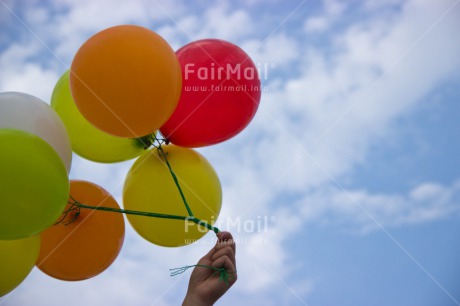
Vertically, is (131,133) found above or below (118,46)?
below

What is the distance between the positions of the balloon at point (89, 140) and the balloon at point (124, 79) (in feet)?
1.31

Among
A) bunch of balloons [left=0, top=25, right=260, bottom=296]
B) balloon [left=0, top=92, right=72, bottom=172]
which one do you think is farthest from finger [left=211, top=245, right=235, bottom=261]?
balloon [left=0, top=92, right=72, bottom=172]

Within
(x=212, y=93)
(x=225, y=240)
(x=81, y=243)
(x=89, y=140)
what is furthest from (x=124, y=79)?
(x=81, y=243)

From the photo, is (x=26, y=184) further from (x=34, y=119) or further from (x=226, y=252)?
(x=226, y=252)

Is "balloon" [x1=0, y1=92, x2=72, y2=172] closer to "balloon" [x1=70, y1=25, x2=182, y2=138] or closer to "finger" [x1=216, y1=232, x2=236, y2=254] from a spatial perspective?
"balloon" [x1=70, y1=25, x2=182, y2=138]

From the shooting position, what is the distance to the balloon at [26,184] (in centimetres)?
199

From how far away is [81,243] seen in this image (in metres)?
2.68

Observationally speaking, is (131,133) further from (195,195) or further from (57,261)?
(57,261)

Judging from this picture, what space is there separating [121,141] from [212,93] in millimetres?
601

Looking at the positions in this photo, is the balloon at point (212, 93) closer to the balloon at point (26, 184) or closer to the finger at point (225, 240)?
the finger at point (225, 240)

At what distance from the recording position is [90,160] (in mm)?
2902

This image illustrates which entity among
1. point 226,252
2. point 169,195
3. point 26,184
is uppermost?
point 169,195

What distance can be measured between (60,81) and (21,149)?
0.96 metres

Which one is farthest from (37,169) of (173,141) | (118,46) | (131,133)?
(173,141)
